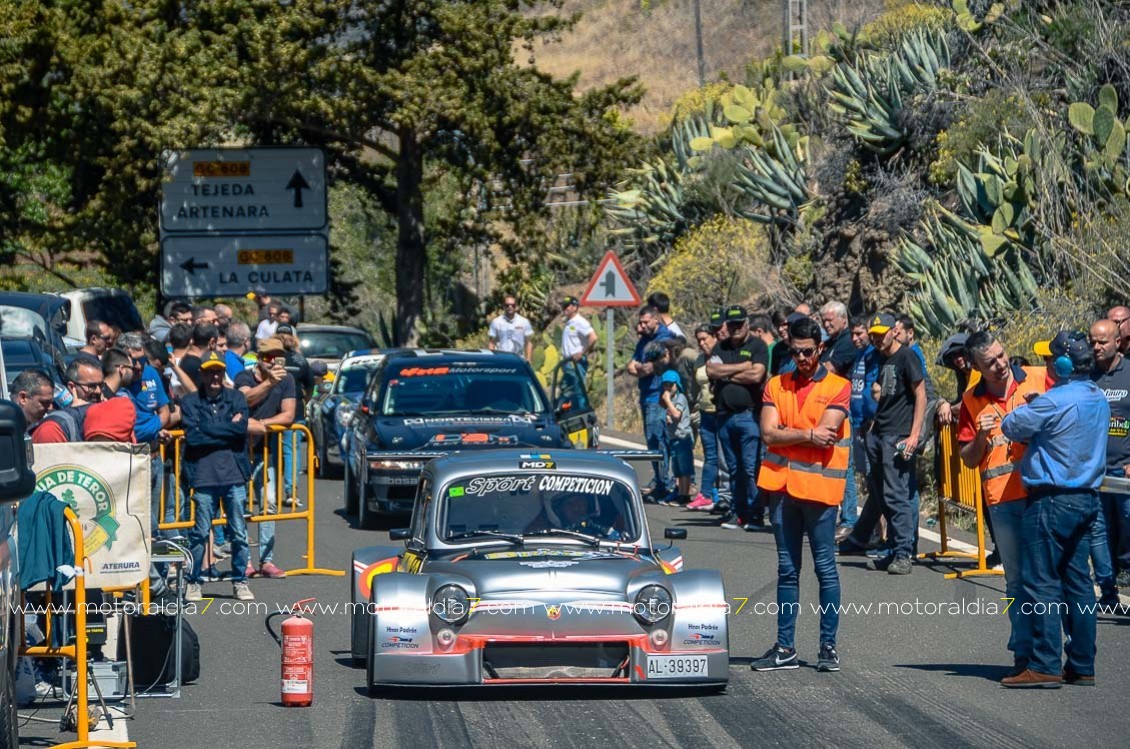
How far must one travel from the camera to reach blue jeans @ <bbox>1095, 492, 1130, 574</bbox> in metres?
11.8

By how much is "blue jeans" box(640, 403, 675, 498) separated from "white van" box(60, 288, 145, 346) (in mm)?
7520

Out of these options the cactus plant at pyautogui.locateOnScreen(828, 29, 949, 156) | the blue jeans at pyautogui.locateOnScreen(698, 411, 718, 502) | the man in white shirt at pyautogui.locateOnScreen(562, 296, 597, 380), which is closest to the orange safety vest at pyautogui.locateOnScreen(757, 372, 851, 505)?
the blue jeans at pyautogui.locateOnScreen(698, 411, 718, 502)

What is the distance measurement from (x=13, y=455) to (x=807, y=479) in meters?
5.36

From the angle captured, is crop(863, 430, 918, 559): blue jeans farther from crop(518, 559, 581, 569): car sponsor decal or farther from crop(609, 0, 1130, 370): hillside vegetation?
crop(518, 559, 581, 569): car sponsor decal

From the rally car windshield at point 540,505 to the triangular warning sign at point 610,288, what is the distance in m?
13.0

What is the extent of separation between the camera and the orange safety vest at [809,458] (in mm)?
9898

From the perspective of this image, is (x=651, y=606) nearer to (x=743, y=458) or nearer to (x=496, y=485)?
(x=496, y=485)

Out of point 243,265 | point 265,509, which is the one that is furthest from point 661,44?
point 265,509

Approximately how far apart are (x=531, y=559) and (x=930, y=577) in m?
5.11

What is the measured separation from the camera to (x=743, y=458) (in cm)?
1616

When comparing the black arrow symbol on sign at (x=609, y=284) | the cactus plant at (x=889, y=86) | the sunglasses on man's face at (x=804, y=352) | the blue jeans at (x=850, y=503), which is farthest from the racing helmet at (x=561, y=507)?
the cactus plant at (x=889, y=86)

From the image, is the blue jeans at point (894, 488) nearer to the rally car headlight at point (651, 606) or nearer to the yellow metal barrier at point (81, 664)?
the rally car headlight at point (651, 606)

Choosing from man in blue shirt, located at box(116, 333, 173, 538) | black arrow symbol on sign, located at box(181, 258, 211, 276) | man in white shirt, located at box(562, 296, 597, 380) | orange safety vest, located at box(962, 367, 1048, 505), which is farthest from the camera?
black arrow symbol on sign, located at box(181, 258, 211, 276)

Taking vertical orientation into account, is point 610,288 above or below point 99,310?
above
